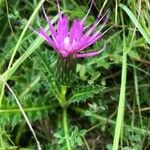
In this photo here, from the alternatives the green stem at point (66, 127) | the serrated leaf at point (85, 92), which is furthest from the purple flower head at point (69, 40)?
the green stem at point (66, 127)

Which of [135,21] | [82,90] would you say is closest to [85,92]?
[82,90]

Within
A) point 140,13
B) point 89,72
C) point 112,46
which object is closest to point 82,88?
point 89,72

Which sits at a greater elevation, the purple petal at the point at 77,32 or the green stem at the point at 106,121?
the purple petal at the point at 77,32

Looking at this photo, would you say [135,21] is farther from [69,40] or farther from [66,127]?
[66,127]

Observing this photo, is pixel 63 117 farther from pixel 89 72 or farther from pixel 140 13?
pixel 140 13

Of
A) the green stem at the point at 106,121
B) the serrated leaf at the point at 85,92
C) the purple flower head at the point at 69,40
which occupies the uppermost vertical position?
the purple flower head at the point at 69,40

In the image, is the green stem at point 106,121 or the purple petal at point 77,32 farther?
the green stem at point 106,121

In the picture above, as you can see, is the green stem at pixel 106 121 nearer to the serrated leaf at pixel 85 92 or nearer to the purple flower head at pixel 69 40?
the serrated leaf at pixel 85 92

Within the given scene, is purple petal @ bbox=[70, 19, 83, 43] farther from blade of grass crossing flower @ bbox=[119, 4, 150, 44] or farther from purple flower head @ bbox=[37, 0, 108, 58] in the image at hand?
blade of grass crossing flower @ bbox=[119, 4, 150, 44]

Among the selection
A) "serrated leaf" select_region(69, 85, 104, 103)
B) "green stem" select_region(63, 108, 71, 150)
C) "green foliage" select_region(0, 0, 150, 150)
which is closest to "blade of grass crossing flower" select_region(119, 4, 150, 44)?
"green foliage" select_region(0, 0, 150, 150)

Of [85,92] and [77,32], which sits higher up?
[77,32]
